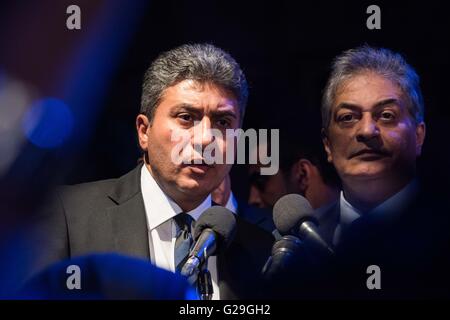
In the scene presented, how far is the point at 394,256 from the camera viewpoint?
280 cm

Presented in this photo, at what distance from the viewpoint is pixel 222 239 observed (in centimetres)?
218

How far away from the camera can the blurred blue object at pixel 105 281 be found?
2.64 metres

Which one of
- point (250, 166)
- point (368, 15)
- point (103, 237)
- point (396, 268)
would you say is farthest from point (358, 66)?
point (103, 237)

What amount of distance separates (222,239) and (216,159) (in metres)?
0.60

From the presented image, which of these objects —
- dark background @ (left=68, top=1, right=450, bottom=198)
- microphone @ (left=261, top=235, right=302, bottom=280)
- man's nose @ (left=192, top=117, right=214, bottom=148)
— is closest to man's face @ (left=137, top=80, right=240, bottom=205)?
man's nose @ (left=192, top=117, right=214, bottom=148)

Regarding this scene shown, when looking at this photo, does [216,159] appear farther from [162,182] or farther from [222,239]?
[222,239]

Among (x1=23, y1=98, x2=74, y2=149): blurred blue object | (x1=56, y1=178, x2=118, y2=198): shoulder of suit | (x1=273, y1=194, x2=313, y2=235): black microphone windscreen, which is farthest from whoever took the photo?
(x1=23, y1=98, x2=74, y2=149): blurred blue object

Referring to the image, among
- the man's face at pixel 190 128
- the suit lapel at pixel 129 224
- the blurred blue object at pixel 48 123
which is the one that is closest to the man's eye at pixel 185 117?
the man's face at pixel 190 128

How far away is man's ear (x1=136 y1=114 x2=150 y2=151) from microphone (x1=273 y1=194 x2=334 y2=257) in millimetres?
686

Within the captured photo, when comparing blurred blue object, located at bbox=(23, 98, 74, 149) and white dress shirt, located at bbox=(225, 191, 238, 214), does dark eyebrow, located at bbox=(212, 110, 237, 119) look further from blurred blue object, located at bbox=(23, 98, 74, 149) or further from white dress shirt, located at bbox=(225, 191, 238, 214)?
blurred blue object, located at bbox=(23, 98, 74, 149)

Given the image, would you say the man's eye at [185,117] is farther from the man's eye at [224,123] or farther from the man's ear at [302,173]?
the man's ear at [302,173]

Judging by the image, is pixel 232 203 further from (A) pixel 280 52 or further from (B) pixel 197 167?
(A) pixel 280 52

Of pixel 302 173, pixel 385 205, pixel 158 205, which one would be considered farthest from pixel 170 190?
pixel 385 205

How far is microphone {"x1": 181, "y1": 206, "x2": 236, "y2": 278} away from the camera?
2.07 metres
